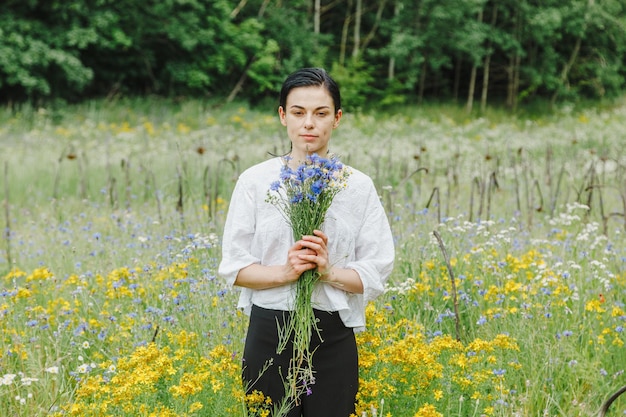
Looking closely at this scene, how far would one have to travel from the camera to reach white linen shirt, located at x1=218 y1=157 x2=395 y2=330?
2.46m

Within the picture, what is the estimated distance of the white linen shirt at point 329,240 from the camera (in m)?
2.46

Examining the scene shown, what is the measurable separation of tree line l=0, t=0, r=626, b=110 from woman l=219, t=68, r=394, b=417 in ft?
47.4

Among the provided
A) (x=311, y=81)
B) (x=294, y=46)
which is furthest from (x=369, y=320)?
(x=294, y=46)

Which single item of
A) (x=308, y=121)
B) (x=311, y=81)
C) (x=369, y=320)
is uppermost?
(x=311, y=81)

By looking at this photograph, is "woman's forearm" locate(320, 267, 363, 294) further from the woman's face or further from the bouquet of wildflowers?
the woman's face

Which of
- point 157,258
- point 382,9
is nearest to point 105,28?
point 382,9

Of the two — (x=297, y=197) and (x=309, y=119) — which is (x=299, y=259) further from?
(x=309, y=119)

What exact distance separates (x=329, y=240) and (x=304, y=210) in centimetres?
25

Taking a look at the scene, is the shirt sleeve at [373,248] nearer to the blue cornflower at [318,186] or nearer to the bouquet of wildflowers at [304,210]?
the bouquet of wildflowers at [304,210]

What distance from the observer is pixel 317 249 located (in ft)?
7.46

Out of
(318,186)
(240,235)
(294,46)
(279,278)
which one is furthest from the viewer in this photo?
(294,46)

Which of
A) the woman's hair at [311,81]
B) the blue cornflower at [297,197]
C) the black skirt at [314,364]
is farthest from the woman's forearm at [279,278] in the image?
the woman's hair at [311,81]

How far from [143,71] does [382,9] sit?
8.72 metres

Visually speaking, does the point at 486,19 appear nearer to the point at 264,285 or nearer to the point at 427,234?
the point at 427,234
